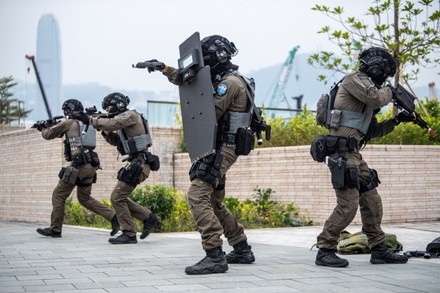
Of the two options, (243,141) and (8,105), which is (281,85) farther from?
(243,141)

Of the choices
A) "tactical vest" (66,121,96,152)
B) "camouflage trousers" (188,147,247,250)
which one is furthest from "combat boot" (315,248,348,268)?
"tactical vest" (66,121,96,152)

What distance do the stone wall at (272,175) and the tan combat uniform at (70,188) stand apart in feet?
2.14

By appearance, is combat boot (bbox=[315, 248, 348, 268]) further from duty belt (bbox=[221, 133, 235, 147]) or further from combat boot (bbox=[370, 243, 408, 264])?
duty belt (bbox=[221, 133, 235, 147])

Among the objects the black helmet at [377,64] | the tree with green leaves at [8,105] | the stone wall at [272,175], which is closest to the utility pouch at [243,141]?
the black helmet at [377,64]

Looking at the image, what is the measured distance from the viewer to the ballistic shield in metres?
6.45

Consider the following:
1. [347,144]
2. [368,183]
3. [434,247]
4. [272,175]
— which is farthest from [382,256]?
[272,175]

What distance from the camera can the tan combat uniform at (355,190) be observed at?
22.2 feet

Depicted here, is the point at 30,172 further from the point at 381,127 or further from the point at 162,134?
the point at 381,127

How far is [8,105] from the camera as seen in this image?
105 feet

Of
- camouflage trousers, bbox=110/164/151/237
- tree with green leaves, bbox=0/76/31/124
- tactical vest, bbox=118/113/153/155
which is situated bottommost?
camouflage trousers, bbox=110/164/151/237

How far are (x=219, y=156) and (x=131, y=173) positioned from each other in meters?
3.42

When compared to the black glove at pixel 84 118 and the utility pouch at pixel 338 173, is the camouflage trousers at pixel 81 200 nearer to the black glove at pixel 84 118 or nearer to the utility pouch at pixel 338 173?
the black glove at pixel 84 118

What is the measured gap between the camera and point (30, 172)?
16.5 m

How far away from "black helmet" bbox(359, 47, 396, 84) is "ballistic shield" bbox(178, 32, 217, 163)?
1720 millimetres
